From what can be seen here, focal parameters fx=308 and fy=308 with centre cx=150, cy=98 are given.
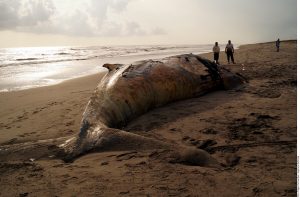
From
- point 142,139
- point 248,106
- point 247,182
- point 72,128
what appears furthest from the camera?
point 248,106

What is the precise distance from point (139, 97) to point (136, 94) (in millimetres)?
92

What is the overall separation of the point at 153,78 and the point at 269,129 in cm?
265

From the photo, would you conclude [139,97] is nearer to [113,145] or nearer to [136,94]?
[136,94]

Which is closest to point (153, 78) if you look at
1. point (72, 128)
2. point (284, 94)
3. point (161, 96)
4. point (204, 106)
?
point (161, 96)

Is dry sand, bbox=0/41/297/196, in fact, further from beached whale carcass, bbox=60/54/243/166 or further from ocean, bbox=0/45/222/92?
ocean, bbox=0/45/222/92

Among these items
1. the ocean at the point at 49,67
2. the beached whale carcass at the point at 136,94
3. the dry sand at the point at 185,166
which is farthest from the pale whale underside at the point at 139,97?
the ocean at the point at 49,67

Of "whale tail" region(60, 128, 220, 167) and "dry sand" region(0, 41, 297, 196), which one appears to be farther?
"whale tail" region(60, 128, 220, 167)

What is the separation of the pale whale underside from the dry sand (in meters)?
0.16

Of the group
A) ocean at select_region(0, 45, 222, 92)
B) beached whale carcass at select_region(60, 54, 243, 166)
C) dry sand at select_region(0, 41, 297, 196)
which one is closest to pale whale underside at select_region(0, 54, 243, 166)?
beached whale carcass at select_region(60, 54, 243, 166)

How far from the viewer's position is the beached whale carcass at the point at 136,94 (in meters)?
4.27

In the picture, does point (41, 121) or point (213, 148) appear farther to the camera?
point (41, 121)

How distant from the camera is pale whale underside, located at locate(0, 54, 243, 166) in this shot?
4191 mm

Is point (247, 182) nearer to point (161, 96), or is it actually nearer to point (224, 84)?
point (161, 96)

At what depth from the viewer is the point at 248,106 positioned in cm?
627
